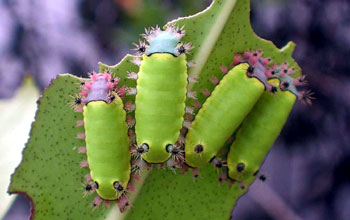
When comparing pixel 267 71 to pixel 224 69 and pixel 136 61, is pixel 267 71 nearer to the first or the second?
pixel 224 69

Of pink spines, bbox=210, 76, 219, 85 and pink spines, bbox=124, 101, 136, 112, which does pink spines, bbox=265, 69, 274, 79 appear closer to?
pink spines, bbox=210, 76, 219, 85

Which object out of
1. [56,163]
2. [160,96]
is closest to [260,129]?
[160,96]

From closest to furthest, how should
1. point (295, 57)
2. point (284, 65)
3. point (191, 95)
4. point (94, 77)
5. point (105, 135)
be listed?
point (105, 135), point (94, 77), point (191, 95), point (284, 65), point (295, 57)

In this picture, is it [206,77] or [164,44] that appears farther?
[206,77]

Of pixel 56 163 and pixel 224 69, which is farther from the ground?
pixel 224 69

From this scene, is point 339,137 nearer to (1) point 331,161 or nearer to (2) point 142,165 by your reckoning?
(1) point 331,161

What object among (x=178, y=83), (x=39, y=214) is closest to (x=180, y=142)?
(x=178, y=83)

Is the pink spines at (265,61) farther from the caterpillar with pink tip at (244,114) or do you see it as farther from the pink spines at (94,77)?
the pink spines at (94,77)
